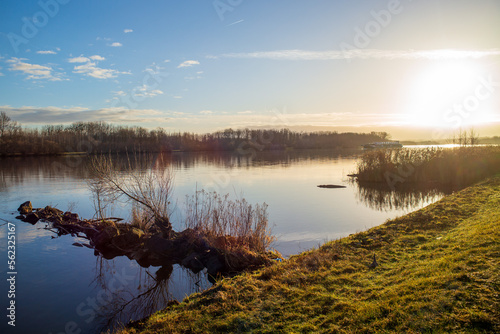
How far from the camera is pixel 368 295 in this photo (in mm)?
5797

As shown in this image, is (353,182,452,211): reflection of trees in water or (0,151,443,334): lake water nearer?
(0,151,443,334): lake water

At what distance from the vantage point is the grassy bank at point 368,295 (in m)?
4.65

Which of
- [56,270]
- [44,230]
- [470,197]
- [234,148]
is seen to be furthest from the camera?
[234,148]

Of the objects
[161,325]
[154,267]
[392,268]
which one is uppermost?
[392,268]

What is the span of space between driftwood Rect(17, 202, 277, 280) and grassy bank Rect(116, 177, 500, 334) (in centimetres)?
229

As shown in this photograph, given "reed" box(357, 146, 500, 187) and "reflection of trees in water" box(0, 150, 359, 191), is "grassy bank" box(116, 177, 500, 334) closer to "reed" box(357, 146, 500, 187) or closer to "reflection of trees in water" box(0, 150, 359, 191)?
"reflection of trees in water" box(0, 150, 359, 191)

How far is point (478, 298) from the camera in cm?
473

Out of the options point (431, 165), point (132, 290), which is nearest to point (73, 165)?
point (132, 290)

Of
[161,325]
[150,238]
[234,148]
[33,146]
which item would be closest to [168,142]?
[234,148]

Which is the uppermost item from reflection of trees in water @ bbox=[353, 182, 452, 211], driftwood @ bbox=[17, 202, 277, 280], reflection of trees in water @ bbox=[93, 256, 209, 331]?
reflection of trees in water @ bbox=[353, 182, 452, 211]

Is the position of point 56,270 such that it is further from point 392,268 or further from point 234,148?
point 234,148

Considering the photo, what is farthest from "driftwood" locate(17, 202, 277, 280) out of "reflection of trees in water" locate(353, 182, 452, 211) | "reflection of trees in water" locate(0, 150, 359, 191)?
"reflection of trees in water" locate(353, 182, 452, 211)

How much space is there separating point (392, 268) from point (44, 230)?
17.0 meters

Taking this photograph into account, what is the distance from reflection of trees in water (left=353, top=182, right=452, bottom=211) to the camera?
20625mm
